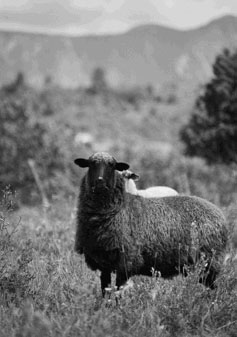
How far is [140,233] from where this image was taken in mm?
5379

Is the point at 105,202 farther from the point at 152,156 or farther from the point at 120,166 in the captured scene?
the point at 152,156

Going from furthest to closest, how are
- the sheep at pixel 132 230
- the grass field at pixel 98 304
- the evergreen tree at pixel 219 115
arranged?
the evergreen tree at pixel 219 115 < the sheep at pixel 132 230 < the grass field at pixel 98 304

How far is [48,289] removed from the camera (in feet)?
17.4

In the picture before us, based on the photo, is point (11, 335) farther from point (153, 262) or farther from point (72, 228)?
point (72, 228)

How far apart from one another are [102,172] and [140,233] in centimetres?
78

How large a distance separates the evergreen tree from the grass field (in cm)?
1657

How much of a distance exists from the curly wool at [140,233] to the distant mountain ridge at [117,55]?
117 m

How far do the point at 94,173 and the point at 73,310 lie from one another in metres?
1.49

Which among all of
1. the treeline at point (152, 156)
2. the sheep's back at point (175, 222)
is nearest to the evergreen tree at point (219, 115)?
the treeline at point (152, 156)

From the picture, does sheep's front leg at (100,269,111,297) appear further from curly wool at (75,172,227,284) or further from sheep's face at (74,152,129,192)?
sheep's face at (74,152,129,192)

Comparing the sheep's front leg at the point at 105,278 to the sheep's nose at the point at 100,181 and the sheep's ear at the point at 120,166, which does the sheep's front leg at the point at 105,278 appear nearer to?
the sheep's nose at the point at 100,181

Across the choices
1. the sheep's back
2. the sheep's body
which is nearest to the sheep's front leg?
the sheep's back

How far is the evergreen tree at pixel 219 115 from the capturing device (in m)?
22.0

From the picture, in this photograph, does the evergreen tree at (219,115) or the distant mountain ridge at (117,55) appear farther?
the distant mountain ridge at (117,55)
